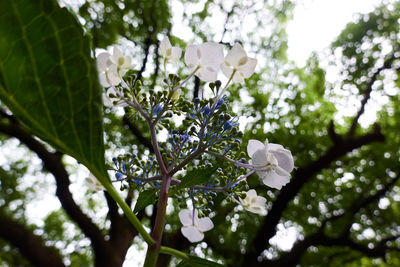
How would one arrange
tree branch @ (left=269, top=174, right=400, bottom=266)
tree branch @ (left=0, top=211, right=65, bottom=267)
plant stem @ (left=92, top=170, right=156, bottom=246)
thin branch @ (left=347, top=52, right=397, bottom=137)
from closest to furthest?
plant stem @ (left=92, top=170, right=156, bottom=246)
tree branch @ (left=0, top=211, right=65, bottom=267)
tree branch @ (left=269, top=174, right=400, bottom=266)
thin branch @ (left=347, top=52, right=397, bottom=137)

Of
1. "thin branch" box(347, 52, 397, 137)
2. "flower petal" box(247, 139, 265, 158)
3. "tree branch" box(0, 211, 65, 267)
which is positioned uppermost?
"thin branch" box(347, 52, 397, 137)

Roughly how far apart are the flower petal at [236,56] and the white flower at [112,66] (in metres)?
0.27

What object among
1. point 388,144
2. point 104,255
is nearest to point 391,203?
point 388,144

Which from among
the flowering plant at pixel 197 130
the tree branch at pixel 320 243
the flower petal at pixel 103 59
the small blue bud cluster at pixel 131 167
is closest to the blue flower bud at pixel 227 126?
the flowering plant at pixel 197 130

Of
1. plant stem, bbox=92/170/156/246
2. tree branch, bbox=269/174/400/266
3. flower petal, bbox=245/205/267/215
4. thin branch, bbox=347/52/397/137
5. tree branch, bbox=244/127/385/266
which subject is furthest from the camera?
thin branch, bbox=347/52/397/137

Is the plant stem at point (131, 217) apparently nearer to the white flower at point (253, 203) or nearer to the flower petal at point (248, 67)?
the white flower at point (253, 203)

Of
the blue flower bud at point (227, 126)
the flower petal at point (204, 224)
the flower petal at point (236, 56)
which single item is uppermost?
the flower petal at point (236, 56)

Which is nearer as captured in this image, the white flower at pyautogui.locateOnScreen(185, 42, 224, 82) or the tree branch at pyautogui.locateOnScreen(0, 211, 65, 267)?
the white flower at pyautogui.locateOnScreen(185, 42, 224, 82)

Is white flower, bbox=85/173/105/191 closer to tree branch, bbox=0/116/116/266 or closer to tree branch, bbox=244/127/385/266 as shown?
tree branch, bbox=0/116/116/266

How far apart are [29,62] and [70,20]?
0.27 feet

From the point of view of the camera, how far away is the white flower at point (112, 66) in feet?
2.69

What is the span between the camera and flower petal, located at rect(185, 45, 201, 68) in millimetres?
834

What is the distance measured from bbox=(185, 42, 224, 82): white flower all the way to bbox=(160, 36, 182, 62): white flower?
86 millimetres

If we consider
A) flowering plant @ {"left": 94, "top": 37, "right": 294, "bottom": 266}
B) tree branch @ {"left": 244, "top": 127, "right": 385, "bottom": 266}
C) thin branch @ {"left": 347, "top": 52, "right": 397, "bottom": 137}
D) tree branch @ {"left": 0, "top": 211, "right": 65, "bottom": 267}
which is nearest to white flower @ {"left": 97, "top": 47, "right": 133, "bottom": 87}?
flowering plant @ {"left": 94, "top": 37, "right": 294, "bottom": 266}
